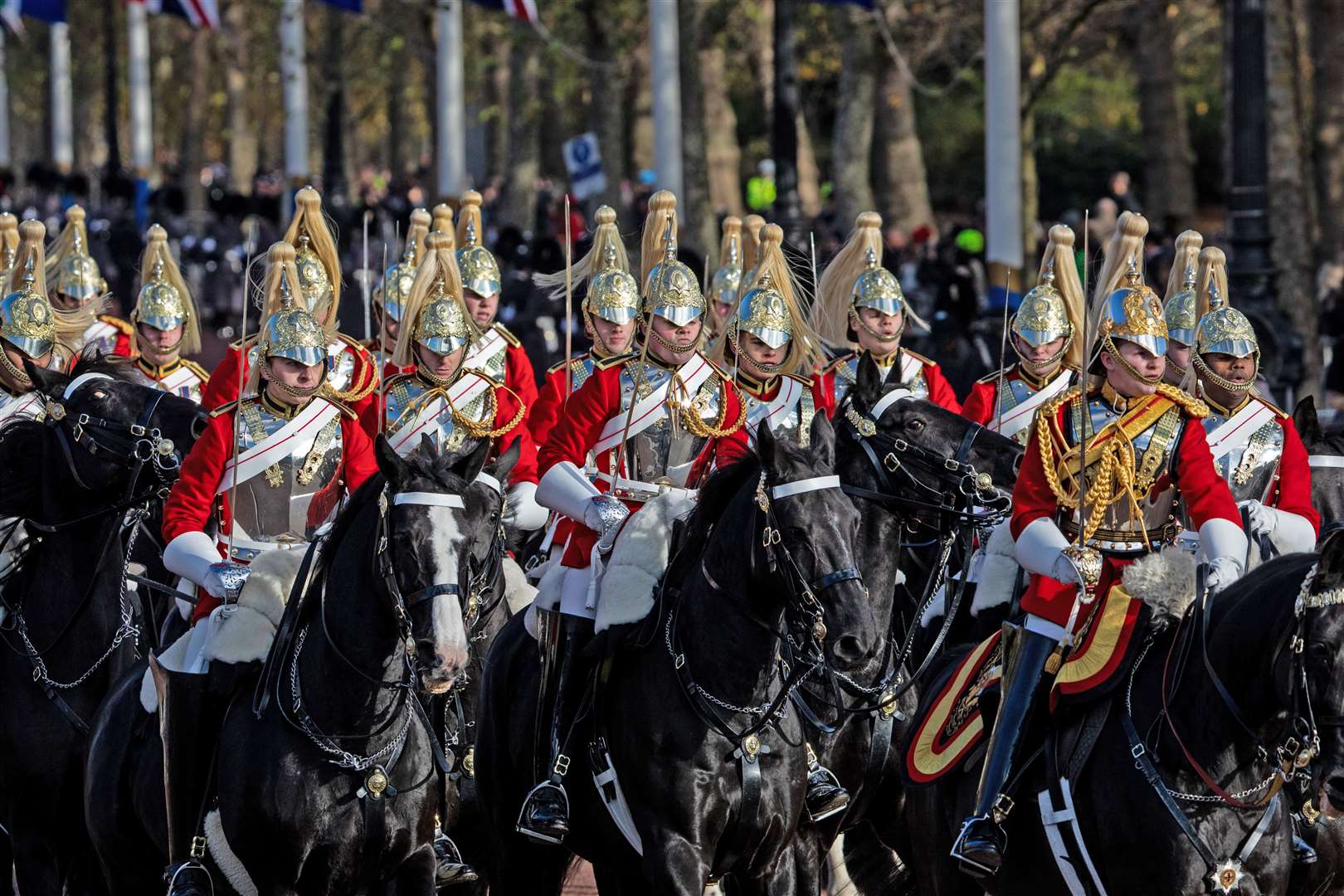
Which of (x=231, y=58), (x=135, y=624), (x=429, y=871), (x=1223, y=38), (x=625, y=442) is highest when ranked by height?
(x=231, y=58)

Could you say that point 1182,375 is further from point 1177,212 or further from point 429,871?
point 1177,212

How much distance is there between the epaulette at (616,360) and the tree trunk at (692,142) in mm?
16542

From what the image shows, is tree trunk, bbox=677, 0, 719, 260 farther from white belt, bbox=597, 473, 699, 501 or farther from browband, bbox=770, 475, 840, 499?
browband, bbox=770, 475, 840, 499

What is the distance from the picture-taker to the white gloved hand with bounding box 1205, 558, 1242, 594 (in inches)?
275

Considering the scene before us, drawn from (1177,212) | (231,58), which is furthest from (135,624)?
(231,58)

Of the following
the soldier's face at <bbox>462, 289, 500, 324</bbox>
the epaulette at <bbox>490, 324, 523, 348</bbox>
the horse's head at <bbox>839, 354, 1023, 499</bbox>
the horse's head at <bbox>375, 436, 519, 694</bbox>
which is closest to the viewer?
the horse's head at <bbox>375, 436, 519, 694</bbox>

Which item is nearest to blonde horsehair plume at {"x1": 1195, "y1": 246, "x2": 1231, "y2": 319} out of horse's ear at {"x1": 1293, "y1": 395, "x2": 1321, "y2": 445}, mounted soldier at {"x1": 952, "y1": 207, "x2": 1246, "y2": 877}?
horse's ear at {"x1": 1293, "y1": 395, "x2": 1321, "y2": 445}

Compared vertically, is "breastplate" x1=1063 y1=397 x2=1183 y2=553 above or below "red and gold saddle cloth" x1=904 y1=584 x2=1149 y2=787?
Answer: above

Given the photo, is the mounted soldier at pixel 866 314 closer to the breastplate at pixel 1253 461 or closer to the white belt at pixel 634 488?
the breastplate at pixel 1253 461

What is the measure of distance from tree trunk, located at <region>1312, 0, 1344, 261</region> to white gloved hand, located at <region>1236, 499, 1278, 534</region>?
637 inches

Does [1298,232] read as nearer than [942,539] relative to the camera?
No

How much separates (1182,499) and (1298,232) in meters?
13.2

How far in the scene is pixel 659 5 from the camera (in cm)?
2261

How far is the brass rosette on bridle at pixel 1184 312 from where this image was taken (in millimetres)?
8938
